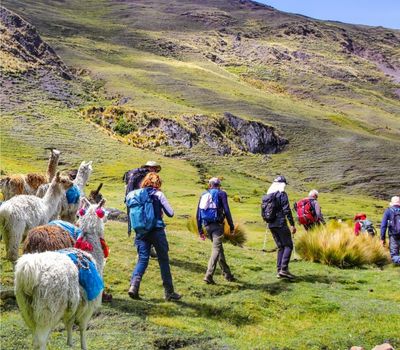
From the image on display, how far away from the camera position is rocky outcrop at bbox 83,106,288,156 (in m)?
54.4

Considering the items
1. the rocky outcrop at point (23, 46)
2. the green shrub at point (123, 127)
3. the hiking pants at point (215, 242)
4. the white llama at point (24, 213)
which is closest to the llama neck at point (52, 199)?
the white llama at point (24, 213)

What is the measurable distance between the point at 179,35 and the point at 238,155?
99.7 m

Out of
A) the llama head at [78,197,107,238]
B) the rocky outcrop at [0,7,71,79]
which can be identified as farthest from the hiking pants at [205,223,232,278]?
the rocky outcrop at [0,7,71,79]

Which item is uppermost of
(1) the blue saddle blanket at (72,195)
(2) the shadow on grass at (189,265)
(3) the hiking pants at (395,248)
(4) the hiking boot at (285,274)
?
(1) the blue saddle blanket at (72,195)

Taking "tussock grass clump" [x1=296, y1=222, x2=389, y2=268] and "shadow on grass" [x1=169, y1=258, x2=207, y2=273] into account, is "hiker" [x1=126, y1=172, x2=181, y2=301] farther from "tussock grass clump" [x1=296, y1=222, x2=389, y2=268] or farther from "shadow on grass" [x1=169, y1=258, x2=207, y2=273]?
"tussock grass clump" [x1=296, y1=222, x2=389, y2=268]

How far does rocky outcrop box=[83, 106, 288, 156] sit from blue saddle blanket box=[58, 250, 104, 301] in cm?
4572

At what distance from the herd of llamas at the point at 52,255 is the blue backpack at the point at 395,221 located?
7774 millimetres

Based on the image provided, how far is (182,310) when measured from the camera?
909cm

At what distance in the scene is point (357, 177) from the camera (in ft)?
168

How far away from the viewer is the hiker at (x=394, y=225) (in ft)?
45.0

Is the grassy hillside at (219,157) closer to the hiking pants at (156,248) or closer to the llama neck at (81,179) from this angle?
the hiking pants at (156,248)

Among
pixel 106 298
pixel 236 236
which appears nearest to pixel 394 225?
pixel 236 236

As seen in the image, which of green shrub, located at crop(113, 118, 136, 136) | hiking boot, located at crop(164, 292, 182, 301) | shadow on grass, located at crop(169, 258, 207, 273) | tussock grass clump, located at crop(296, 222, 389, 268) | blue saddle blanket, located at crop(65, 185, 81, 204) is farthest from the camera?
green shrub, located at crop(113, 118, 136, 136)

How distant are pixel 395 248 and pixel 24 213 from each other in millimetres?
9104
